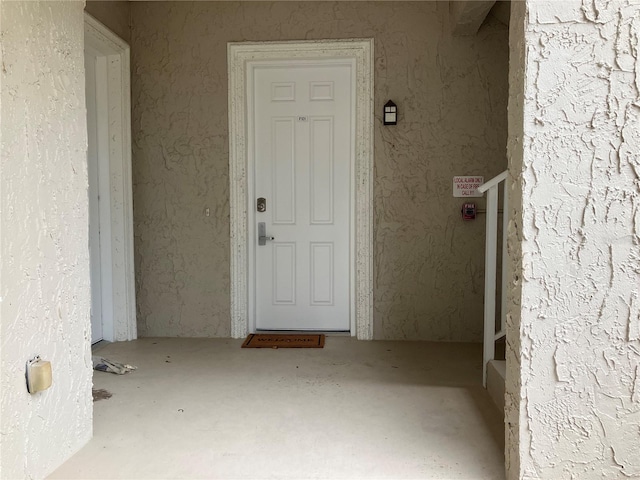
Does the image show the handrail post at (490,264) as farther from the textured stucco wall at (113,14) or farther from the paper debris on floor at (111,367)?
the textured stucco wall at (113,14)

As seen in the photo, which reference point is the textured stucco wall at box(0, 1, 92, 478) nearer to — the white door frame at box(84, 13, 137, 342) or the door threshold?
the white door frame at box(84, 13, 137, 342)

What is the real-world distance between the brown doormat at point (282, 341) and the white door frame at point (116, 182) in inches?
40.9

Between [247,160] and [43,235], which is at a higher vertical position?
[247,160]

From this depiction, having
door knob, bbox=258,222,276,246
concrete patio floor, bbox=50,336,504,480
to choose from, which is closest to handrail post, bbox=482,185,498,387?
concrete patio floor, bbox=50,336,504,480

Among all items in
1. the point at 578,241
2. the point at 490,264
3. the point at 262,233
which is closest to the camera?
the point at 578,241

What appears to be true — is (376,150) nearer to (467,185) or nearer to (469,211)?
(467,185)

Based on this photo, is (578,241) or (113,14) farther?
(113,14)

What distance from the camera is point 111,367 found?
2.94 m

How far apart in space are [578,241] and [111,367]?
2.71 metres

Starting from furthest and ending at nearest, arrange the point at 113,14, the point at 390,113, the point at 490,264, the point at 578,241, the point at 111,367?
the point at 390,113, the point at 113,14, the point at 111,367, the point at 490,264, the point at 578,241

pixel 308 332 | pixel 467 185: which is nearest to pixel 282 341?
pixel 308 332

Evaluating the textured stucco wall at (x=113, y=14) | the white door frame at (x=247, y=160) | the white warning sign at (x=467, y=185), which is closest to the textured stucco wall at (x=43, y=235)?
the textured stucco wall at (x=113, y=14)

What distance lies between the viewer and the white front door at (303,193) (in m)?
3.66

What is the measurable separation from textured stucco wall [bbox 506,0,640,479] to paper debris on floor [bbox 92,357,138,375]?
233cm
